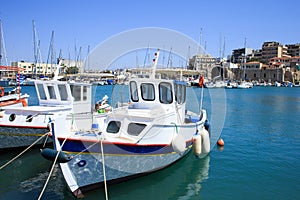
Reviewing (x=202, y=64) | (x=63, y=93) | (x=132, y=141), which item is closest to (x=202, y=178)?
(x=132, y=141)

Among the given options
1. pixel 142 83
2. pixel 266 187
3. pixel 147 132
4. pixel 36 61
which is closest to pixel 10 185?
pixel 147 132

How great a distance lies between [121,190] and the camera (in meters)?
10.0

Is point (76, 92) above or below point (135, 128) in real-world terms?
above

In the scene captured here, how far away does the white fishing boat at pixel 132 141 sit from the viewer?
352 inches

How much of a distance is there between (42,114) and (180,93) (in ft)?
24.8

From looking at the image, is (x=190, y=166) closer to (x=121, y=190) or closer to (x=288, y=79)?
(x=121, y=190)

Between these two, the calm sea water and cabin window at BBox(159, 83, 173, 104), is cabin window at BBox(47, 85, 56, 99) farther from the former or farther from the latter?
cabin window at BBox(159, 83, 173, 104)

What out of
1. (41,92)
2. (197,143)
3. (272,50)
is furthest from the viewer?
(272,50)

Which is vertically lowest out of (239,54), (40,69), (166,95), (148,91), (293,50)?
(166,95)

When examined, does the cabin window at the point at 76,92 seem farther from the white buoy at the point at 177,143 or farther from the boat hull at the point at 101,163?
the white buoy at the point at 177,143

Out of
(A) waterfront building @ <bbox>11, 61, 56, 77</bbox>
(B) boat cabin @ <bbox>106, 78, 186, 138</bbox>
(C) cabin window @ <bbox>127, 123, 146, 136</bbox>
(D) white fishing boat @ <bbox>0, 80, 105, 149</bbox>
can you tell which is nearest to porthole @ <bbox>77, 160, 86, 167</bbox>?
(B) boat cabin @ <bbox>106, 78, 186, 138</bbox>

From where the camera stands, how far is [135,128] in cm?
1048

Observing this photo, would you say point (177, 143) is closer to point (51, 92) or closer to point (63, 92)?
point (63, 92)

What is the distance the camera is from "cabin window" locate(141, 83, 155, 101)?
39.5ft
